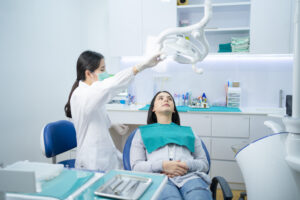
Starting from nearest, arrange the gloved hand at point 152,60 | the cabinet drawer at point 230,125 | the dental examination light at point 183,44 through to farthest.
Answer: the dental examination light at point 183,44
the gloved hand at point 152,60
the cabinet drawer at point 230,125

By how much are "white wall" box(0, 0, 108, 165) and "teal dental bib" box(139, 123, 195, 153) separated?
35.6 inches

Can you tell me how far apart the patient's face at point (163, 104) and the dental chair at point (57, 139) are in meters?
0.75

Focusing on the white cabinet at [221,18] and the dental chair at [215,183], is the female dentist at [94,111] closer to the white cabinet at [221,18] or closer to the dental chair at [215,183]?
the dental chair at [215,183]

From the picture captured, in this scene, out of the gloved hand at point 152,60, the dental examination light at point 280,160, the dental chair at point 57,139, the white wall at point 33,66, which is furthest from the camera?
the white wall at point 33,66

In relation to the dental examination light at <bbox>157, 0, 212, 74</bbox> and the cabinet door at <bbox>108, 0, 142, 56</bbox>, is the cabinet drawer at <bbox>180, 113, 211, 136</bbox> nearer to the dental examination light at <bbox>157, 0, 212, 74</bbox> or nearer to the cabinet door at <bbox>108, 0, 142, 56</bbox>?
the cabinet door at <bbox>108, 0, 142, 56</bbox>

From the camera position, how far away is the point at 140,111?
2799mm

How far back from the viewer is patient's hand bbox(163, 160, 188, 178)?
143cm

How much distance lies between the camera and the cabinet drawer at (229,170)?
8.68ft

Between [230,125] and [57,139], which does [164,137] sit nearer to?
[57,139]

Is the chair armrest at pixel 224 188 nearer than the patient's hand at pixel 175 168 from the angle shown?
Yes

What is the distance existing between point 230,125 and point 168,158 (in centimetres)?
128

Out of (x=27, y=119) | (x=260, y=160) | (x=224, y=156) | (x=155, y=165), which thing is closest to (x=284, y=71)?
(x=224, y=156)

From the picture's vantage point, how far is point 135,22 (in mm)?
3014

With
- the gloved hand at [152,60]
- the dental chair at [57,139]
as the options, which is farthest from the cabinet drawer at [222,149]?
the gloved hand at [152,60]
